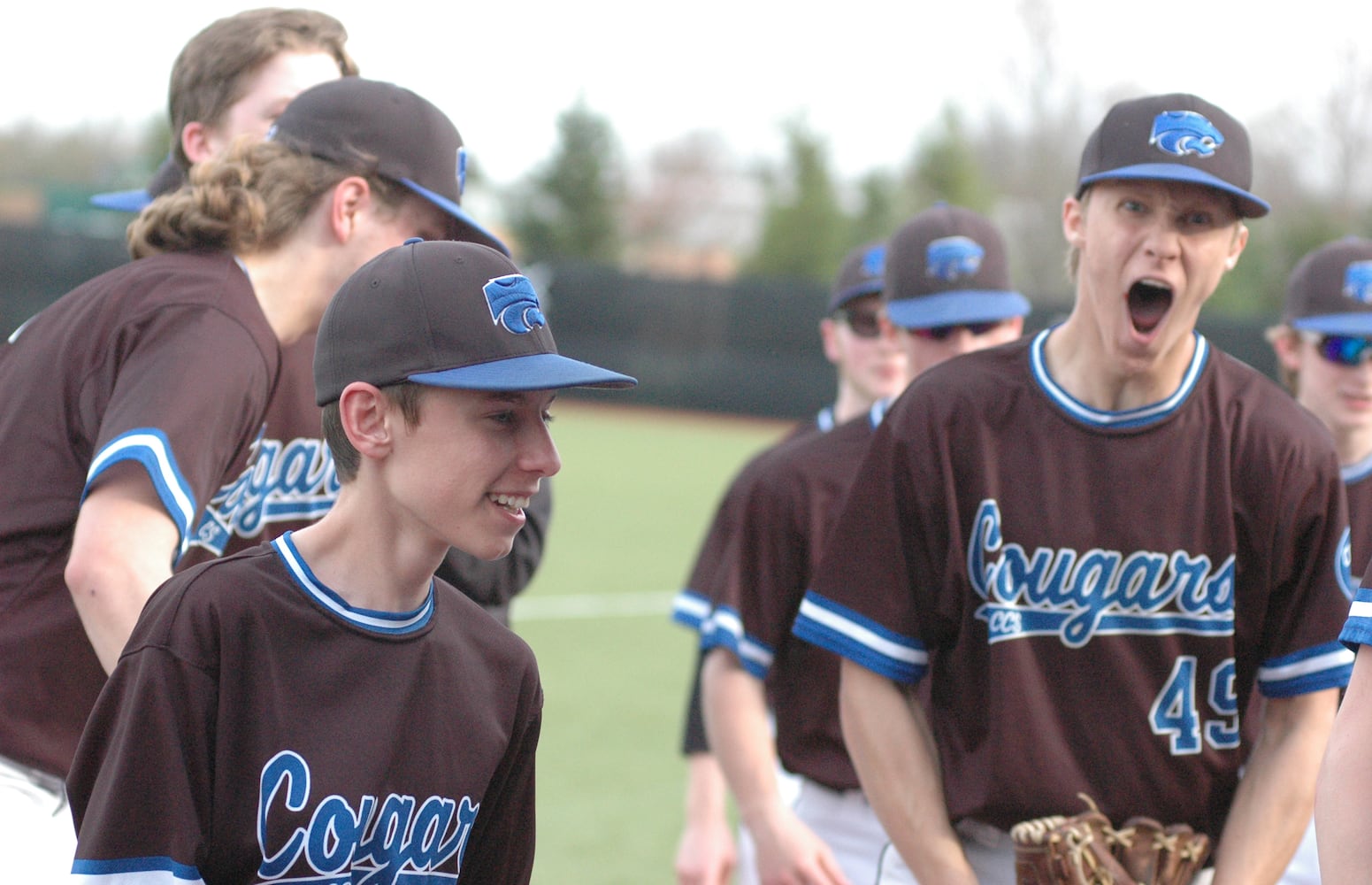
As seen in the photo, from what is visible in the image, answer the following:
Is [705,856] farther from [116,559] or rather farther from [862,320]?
[116,559]

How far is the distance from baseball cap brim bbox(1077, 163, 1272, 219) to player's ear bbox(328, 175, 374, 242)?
1.46 meters

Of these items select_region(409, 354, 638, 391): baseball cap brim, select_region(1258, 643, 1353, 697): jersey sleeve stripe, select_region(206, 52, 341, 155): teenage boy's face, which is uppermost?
select_region(206, 52, 341, 155): teenage boy's face

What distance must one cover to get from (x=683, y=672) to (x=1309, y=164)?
36080 millimetres

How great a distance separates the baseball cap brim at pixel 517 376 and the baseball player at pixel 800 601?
1716 mm

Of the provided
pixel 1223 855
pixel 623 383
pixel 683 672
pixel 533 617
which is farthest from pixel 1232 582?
pixel 533 617

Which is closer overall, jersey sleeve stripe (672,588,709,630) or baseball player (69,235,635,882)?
baseball player (69,235,635,882)

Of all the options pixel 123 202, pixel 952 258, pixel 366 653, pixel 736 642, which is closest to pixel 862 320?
pixel 952 258

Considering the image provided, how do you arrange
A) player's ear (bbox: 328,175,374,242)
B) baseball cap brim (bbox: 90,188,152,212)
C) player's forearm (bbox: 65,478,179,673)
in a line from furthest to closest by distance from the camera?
baseball cap brim (bbox: 90,188,152,212), player's ear (bbox: 328,175,374,242), player's forearm (bbox: 65,478,179,673)

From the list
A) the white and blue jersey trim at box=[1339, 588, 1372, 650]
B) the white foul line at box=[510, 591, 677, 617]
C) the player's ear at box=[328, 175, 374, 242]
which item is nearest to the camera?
the white and blue jersey trim at box=[1339, 588, 1372, 650]

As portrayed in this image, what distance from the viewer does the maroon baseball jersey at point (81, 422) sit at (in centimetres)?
268

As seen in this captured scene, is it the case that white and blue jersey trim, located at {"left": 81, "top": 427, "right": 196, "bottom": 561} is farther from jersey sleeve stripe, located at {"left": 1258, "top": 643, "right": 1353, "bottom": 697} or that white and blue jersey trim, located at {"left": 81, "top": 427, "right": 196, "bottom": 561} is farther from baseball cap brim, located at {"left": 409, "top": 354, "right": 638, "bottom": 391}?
jersey sleeve stripe, located at {"left": 1258, "top": 643, "right": 1353, "bottom": 697}

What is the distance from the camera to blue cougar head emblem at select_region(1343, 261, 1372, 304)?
4398 millimetres

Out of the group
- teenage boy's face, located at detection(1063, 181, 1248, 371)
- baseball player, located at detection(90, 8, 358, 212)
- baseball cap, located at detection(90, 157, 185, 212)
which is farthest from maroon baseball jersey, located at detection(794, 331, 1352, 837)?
baseball cap, located at detection(90, 157, 185, 212)

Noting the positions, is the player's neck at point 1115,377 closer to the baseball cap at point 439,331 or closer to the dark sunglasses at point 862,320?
the baseball cap at point 439,331
